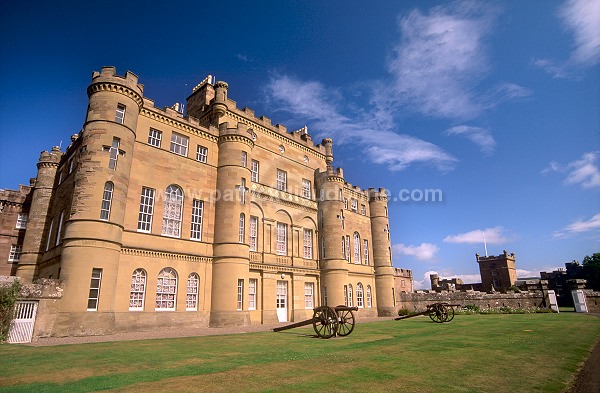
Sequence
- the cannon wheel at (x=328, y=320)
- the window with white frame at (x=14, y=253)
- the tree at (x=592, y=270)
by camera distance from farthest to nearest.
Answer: the tree at (x=592, y=270) → the window with white frame at (x=14, y=253) → the cannon wheel at (x=328, y=320)

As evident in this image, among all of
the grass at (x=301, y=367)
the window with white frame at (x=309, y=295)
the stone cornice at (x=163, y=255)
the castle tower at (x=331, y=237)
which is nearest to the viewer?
the grass at (x=301, y=367)

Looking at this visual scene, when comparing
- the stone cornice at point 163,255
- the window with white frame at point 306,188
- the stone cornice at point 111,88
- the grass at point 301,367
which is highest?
the stone cornice at point 111,88

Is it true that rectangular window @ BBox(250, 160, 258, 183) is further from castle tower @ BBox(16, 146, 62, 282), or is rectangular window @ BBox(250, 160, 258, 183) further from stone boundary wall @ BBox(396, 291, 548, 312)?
stone boundary wall @ BBox(396, 291, 548, 312)

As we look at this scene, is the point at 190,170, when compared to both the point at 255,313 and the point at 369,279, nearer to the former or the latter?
the point at 255,313

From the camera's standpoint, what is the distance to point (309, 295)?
3086 centimetres

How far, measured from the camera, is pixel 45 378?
715cm

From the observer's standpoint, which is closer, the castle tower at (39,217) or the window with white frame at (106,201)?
the window with white frame at (106,201)

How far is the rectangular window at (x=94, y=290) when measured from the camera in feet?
57.1

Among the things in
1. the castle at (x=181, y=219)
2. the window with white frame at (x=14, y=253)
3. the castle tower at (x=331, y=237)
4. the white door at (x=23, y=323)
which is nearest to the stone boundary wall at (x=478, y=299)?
the castle at (x=181, y=219)

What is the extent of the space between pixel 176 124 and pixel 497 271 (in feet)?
231

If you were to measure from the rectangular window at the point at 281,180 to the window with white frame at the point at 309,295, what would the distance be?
893 cm

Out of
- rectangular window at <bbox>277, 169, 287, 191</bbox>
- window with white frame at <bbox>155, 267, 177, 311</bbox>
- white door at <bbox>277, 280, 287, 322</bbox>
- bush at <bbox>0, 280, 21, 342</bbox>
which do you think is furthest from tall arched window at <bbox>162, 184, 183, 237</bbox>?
white door at <bbox>277, 280, 287, 322</bbox>

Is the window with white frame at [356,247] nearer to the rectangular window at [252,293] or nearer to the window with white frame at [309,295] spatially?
the window with white frame at [309,295]

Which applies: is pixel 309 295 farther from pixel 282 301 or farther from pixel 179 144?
pixel 179 144
